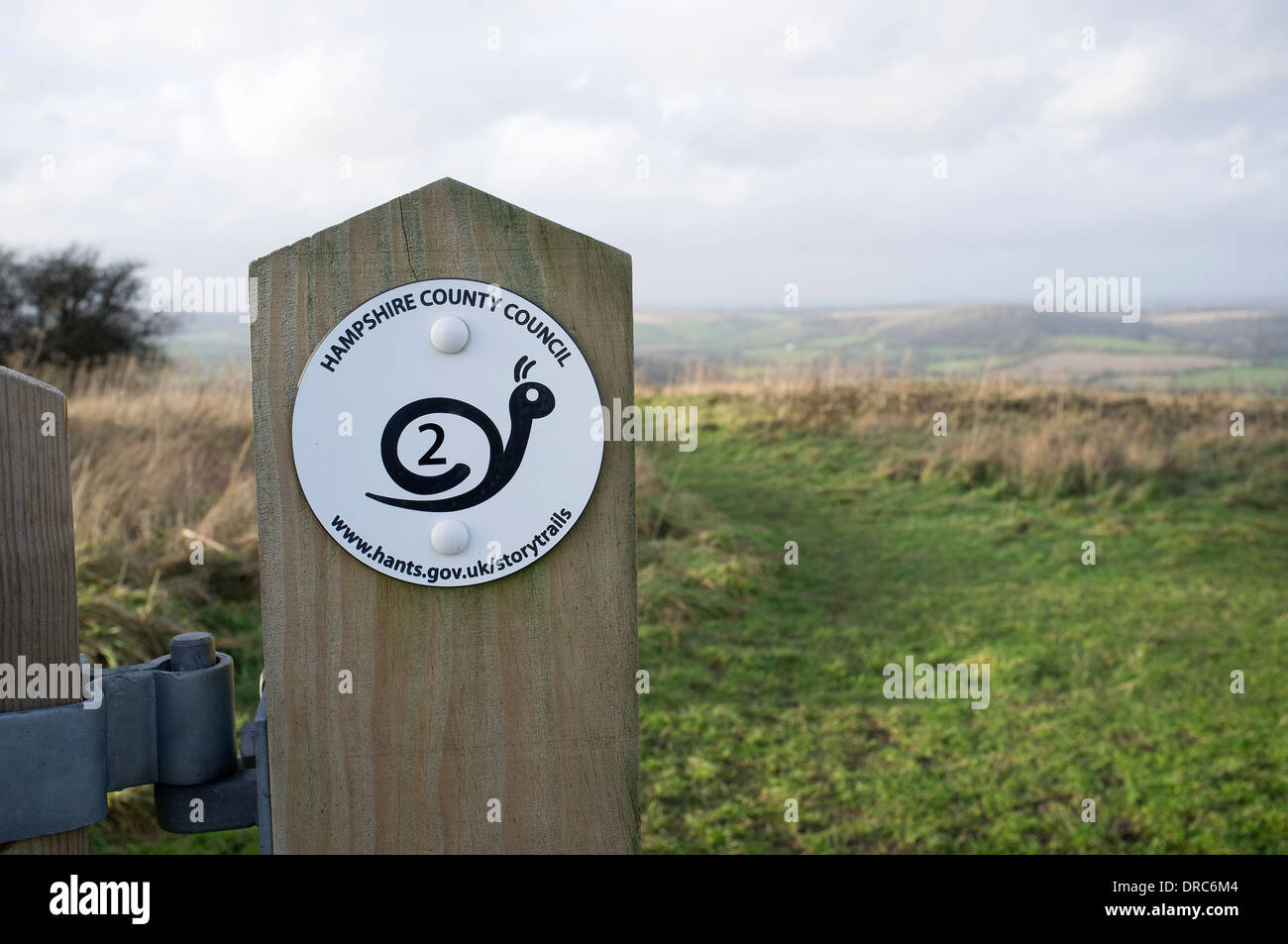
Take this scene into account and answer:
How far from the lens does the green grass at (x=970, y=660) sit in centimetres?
358

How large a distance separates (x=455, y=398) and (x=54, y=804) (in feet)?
1.95

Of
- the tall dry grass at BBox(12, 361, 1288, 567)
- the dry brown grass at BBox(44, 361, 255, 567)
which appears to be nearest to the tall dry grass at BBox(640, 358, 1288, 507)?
the tall dry grass at BBox(12, 361, 1288, 567)

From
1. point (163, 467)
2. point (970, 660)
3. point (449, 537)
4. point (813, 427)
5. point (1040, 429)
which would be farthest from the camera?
point (813, 427)

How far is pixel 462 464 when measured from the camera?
1069 millimetres

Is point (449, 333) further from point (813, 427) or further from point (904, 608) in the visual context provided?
point (813, 427)

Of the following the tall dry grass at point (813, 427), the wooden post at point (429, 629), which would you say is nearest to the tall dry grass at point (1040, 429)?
the tall dry grass at point (813, 427)

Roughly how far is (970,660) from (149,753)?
4.56 meters

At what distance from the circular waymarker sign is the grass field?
264 cm

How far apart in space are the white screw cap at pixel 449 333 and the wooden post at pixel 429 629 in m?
0.05

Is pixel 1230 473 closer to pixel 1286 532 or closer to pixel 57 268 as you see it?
pixel 1286 532

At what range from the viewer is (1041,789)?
3785 mm

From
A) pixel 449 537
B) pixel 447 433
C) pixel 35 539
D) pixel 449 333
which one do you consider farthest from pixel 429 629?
pixel 35 539

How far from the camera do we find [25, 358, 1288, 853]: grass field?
3.66 meters

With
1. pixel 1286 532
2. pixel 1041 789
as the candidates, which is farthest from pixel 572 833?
pixel 1286 532
